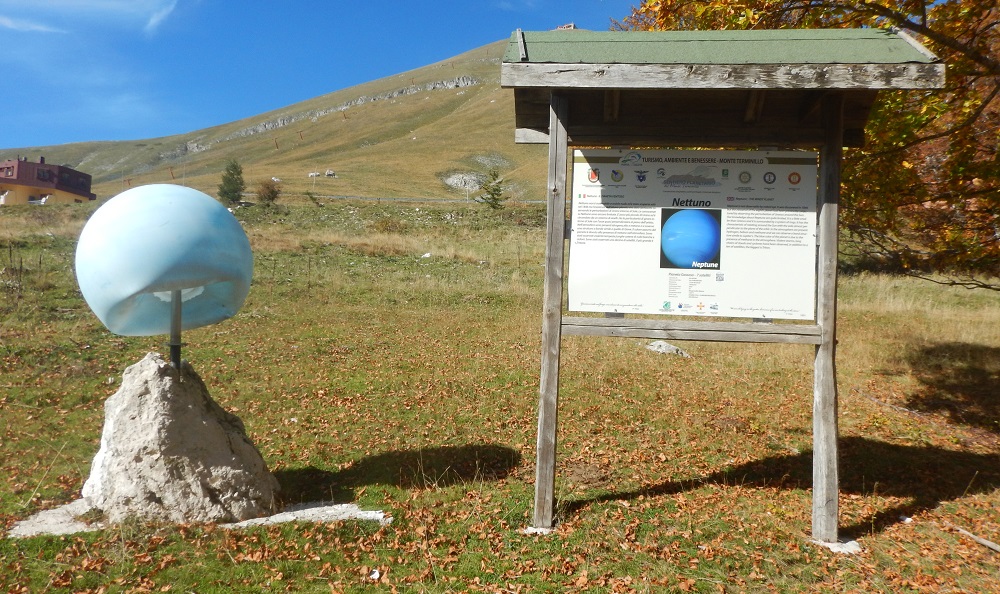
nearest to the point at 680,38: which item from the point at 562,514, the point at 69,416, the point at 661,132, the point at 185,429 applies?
the point at 661,132

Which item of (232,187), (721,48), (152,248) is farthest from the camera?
(232,187)

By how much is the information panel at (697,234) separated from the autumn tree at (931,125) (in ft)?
12.3

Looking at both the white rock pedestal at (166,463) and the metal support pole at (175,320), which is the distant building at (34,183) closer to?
the metal support pole at (175,320)

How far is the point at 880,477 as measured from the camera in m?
7.31

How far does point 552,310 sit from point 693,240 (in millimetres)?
1397

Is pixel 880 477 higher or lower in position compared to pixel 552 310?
lower

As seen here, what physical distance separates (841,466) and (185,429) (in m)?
7.20

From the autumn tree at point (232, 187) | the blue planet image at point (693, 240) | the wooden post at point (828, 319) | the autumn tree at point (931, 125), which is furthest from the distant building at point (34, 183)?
the wooden post at point (828, 319)

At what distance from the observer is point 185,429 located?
561cm

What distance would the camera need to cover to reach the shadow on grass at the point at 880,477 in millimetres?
6367

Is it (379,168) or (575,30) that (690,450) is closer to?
(575,30)

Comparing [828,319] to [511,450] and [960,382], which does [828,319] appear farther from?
[960,382]

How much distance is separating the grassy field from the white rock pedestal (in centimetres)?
26

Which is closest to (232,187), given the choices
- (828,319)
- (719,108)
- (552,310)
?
(552,310)
